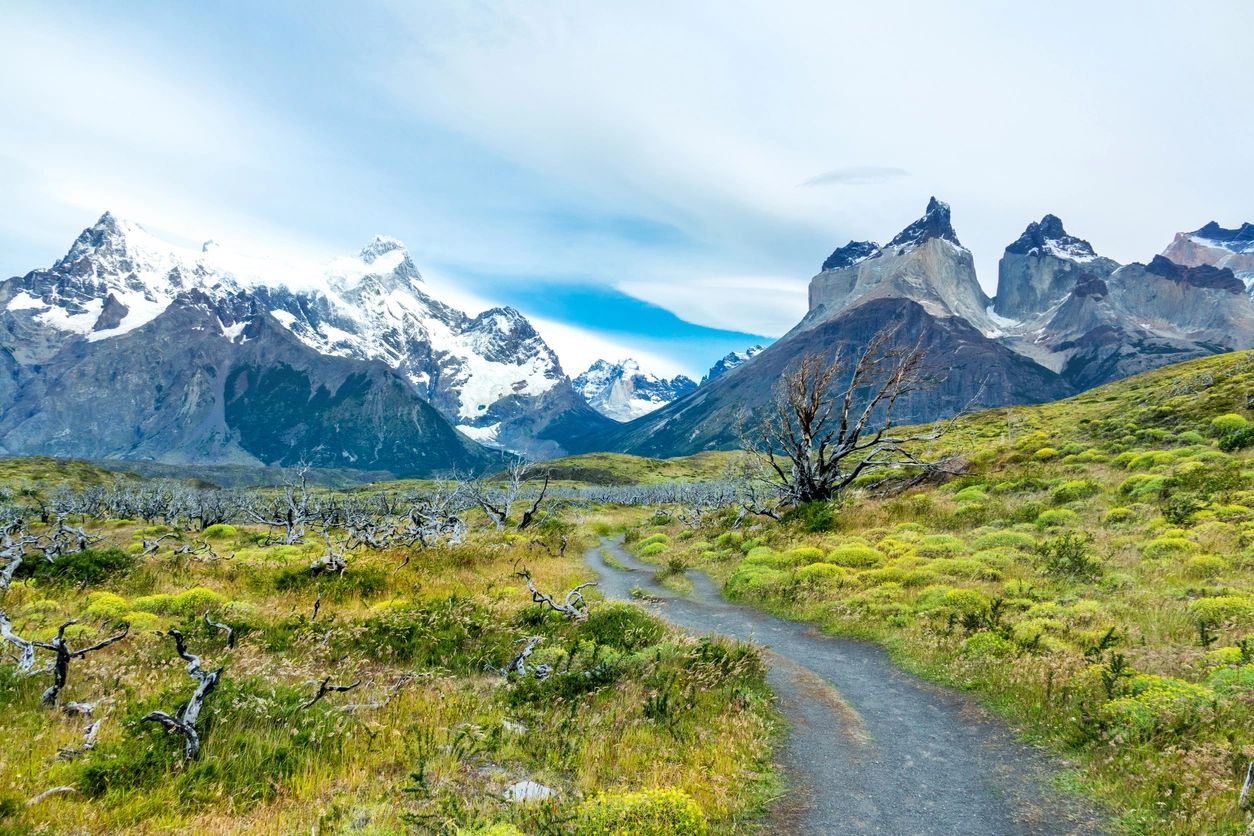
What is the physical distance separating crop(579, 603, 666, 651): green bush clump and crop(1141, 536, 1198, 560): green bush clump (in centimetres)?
1404

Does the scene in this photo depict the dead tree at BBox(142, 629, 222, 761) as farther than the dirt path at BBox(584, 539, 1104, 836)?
No

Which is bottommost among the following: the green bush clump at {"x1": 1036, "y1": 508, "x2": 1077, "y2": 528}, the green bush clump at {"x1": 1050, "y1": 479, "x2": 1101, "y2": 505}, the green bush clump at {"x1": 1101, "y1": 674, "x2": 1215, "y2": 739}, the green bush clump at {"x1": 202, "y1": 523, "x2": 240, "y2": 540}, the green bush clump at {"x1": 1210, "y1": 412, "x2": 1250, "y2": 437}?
the green bush clump at {"x1": 202, "y1": 523, "x2": 240, "y2": 540}

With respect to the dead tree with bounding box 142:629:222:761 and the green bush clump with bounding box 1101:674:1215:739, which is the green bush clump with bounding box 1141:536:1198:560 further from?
the dead tree with bounding box 142:629:222:761

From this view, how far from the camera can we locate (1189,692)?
9.23 m

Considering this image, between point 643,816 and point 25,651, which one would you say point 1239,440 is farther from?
point 25,651

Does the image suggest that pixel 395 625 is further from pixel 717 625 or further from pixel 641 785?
pixel 717 625

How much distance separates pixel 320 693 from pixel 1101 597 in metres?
17.1

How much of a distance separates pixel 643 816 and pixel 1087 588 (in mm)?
14907

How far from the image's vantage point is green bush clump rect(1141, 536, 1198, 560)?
17375 millimetres

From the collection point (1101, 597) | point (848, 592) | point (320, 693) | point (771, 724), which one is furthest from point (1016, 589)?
point (320, 693)

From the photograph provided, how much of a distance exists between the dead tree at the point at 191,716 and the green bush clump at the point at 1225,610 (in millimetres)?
→ 16571

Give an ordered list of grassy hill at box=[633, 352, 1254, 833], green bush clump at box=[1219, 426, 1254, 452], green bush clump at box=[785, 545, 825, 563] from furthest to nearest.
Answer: green bush clump at box=[1219, 426, 1254, 452], green bush clump at box=[785, 545, 825, 563], grassy hill at box=[633, 352, 1254, 833]

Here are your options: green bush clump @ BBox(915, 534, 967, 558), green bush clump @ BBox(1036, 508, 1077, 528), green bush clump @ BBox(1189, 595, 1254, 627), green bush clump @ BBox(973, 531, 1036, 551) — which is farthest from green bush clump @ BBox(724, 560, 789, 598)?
green bush clump @ BBox(1189, 595, 1254, 627)

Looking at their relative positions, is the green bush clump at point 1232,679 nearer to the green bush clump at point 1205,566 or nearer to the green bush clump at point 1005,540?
the green bush clump at point 1205,566
